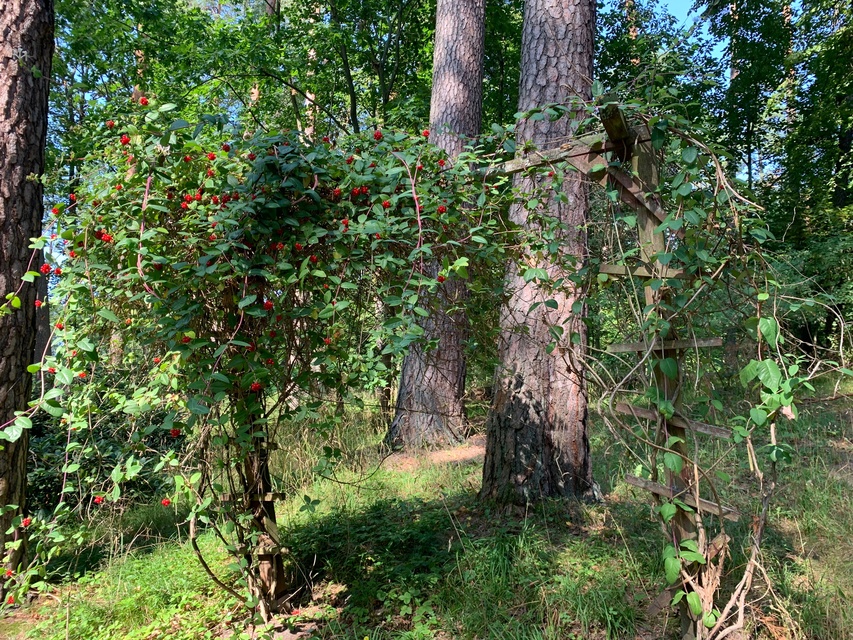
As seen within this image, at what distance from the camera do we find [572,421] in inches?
146

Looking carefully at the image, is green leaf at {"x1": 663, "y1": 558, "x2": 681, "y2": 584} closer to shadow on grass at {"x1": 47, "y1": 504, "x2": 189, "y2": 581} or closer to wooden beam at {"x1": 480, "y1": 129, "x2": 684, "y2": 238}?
wooden beam at {"x1": 480, "y1": 129, "x2": 684, "y2": 238}

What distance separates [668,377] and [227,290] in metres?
1.79

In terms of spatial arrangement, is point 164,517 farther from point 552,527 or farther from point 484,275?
point 484,275

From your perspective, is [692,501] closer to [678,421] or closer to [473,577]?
[678,421]

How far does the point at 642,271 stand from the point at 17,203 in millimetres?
3477


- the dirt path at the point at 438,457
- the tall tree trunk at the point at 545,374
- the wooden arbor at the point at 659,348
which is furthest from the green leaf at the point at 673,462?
the dirt path at the point at 438,457

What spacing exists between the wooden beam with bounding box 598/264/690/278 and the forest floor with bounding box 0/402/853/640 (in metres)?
0.89

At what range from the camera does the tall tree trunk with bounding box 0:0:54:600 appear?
3168 millimetres

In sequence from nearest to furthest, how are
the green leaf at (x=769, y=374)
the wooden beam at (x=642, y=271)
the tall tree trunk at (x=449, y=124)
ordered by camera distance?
the green leaf at (x=769, y=374)
the wooden beam at (x=642, y=271)
the tall tree trunk at (x=449, y=124)

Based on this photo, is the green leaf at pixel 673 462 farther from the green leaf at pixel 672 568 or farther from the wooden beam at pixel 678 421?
the green leaf at pixel 672 568

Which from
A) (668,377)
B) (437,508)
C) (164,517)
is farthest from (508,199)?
(164,517)

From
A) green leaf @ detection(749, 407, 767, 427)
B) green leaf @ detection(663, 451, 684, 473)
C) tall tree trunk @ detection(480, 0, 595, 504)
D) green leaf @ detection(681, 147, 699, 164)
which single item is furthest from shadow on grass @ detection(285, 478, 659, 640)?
green leaf @ detection(681, 147, 699, 164)

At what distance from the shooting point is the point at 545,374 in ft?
12.3

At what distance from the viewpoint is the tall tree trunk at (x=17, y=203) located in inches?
125
